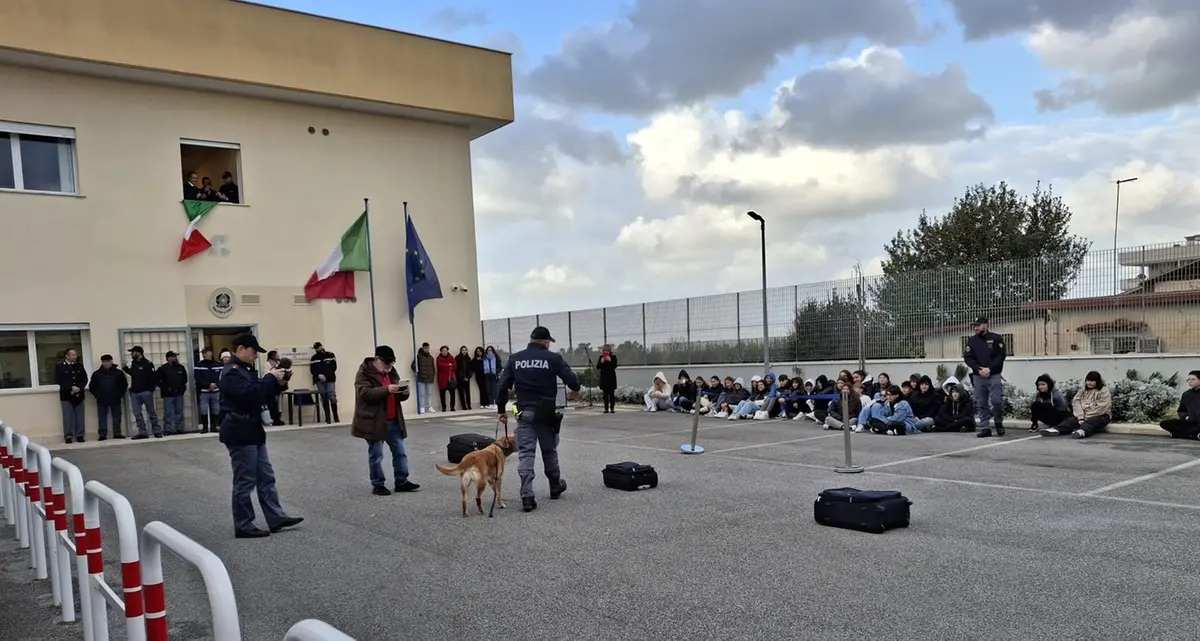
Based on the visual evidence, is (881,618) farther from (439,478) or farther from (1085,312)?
(1085,312)

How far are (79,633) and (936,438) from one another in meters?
13.1

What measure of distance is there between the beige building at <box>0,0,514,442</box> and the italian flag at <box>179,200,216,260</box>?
234 mm

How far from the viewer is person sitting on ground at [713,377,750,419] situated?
20081 millimetres

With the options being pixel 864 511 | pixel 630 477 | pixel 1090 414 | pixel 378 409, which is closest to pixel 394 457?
pixel 378 409

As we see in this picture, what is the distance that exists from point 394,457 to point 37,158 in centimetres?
1380

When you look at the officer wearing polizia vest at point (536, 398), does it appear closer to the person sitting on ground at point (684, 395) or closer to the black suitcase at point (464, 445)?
the black suitcase at point (464, 445)

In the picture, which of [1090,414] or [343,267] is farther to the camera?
[343,267]

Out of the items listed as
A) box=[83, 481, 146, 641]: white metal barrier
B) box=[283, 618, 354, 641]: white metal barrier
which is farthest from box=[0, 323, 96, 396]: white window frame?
box=[283, 618, 354, 641]: white metal barrier

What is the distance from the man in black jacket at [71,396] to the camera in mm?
17514

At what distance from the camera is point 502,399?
367 inches

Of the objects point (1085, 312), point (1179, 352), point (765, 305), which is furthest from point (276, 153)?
point (1179, 352)

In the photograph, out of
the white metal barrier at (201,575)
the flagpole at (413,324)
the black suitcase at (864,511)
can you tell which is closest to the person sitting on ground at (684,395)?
the flagpole at (413,324)

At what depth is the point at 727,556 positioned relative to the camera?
22.0 feet

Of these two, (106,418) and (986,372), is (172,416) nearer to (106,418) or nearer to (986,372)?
(106,418)
